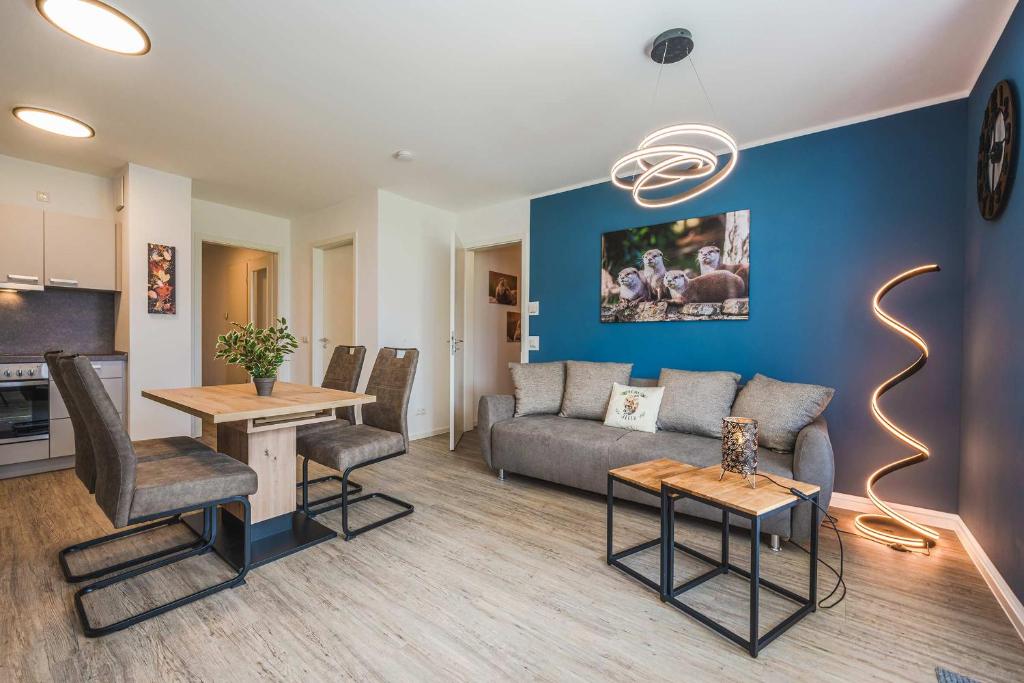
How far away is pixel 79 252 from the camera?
3.79 m

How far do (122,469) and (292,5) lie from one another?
2.01 metres

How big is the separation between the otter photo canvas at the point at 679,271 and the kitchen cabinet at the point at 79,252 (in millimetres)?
4289

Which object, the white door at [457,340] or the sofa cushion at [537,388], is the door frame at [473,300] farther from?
the sofa cushion at [537,388]

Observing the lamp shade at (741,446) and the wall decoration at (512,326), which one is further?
the wall decoration at (512,326)

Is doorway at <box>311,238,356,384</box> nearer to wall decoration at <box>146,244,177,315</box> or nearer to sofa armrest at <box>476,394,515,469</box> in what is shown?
wall decoration at <box>146,244,177,315</box>

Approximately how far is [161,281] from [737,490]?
15.2 feet

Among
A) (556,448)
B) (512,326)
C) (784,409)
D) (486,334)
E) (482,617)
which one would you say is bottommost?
(482,617)

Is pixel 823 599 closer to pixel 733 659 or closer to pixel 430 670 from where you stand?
pixel 733 659

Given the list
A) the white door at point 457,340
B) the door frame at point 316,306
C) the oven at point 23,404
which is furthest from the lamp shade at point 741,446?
the oven at point 23,404

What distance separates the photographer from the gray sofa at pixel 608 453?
2.32 meters

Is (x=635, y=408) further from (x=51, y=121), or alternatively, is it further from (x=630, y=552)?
(x=51, y=121)

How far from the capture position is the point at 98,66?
242 centimetres

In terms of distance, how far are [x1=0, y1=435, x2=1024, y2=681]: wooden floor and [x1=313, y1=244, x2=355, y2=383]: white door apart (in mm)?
2880

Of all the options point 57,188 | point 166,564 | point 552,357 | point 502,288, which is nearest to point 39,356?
point 57,188
